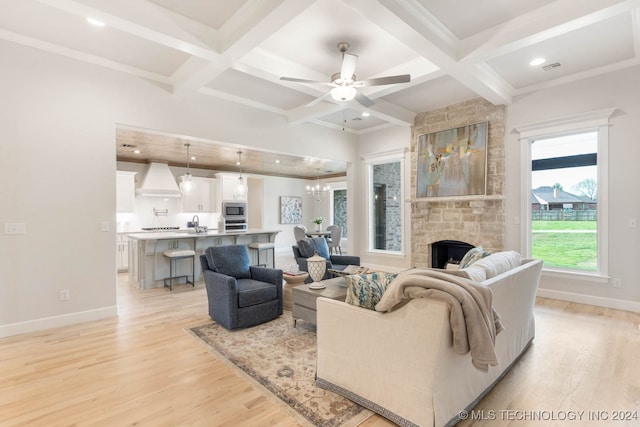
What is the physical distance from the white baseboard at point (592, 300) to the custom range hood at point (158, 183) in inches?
302

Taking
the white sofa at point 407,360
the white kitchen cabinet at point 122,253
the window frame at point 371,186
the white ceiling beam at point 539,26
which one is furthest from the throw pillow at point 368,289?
the white kitchen cabinet at point 122,253

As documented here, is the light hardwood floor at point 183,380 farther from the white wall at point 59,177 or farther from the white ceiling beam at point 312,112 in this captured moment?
the white ceiling beam at point 312,112

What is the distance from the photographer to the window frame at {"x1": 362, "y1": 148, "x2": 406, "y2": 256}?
6508mm

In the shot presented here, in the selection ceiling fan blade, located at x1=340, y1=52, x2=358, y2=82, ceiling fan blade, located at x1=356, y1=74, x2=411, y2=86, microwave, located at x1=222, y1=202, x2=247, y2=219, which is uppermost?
ceiling fan blade, located at x1=340, y1=52, x2=358, y2=82

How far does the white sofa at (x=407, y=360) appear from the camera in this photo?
171 cm

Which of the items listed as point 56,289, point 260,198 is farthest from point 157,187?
point 56,289

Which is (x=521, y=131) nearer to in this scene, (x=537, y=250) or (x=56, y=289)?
(x=537, y=250)

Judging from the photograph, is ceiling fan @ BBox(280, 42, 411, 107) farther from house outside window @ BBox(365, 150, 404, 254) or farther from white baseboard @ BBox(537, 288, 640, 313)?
white baseboard @ BBox(537, 288, 640, 313)

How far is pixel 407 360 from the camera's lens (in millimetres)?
1794

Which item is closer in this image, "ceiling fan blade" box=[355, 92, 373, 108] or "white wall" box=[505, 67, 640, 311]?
"ceiling fan blade" box=[355, 92, 373, 108]

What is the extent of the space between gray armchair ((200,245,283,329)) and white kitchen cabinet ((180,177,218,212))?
16.7 feet

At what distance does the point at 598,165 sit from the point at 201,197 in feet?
27.1

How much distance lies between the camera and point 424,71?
12.7ft

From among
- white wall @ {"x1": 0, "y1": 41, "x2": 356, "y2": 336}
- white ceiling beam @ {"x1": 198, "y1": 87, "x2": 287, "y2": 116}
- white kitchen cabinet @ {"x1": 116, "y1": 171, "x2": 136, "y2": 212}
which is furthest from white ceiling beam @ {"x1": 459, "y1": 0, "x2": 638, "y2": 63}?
white kitchen cabinet @ {"x1": 116, "y1": 171, "x2": 136, "y2": 212}
